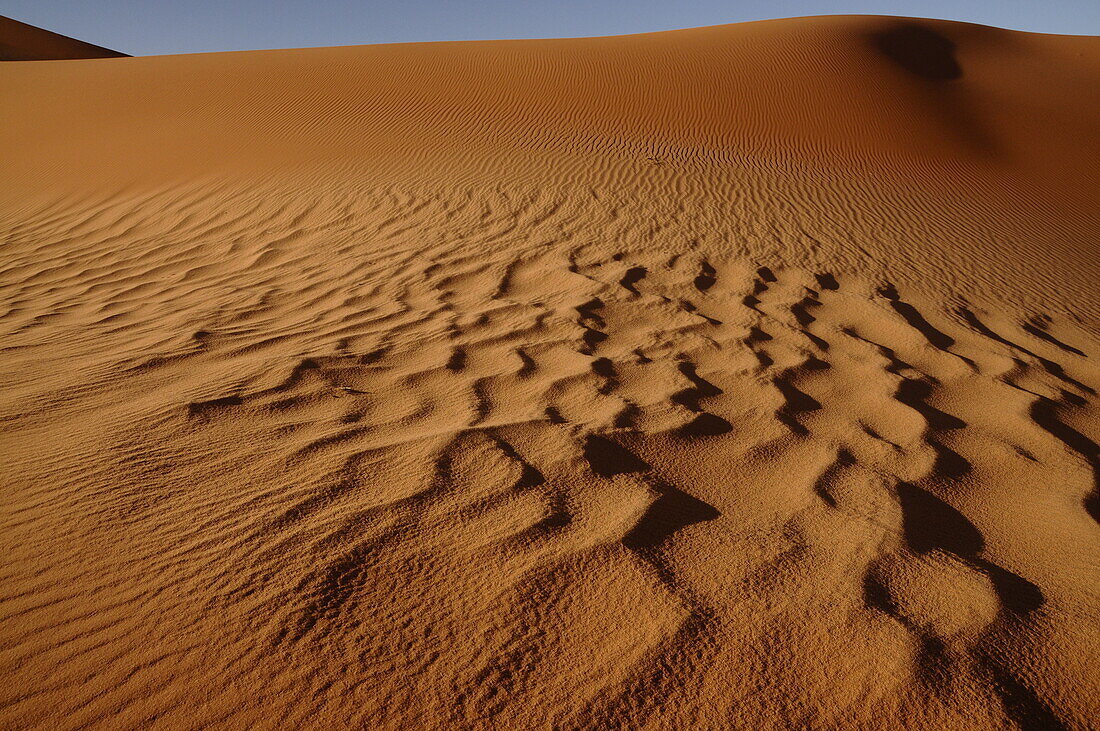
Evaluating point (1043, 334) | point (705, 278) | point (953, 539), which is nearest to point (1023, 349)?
point (1043, 334)

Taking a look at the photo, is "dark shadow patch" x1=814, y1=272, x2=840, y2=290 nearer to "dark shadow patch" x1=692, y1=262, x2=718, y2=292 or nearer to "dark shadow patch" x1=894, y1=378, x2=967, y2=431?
"dark shadow patch" x1=692, y1=262, x2=718, y2=292

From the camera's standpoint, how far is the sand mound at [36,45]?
32.6 m

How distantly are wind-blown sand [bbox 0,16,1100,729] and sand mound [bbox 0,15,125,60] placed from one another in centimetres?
3411

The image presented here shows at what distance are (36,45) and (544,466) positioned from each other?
1782 inches

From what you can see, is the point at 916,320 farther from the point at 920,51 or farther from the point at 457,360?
the point at 920,51

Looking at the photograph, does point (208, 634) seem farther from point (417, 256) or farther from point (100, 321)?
point (417, 256)

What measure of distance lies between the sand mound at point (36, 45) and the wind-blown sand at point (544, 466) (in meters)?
34.1

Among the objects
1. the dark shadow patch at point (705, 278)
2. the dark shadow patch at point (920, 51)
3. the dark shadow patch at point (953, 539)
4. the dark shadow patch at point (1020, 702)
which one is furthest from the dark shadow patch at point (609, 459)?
the dark shadow patch at point (920, 51)

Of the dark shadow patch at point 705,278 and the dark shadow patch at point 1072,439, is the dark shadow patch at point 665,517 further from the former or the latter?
the dark shadow patch at point 705,278

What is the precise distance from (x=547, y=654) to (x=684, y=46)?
16520 millimetres

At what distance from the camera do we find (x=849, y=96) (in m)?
13.0

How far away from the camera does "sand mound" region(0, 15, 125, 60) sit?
107 ft

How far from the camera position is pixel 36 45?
35.0 meters

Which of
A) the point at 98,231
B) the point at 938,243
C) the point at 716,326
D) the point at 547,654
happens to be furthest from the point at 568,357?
the point at 98,231
